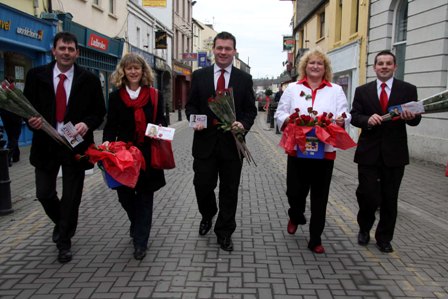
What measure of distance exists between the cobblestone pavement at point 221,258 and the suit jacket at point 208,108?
1.07 metres

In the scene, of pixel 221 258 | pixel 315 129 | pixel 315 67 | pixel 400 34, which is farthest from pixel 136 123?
pixel 400 34

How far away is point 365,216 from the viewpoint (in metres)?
4.58

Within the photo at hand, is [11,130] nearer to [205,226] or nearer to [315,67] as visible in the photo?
[205,226]

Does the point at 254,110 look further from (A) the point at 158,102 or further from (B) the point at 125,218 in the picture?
(B) the point at 125,218

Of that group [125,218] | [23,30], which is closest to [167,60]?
[23,30]

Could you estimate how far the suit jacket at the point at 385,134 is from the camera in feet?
14.1

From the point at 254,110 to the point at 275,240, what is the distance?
145 centimetres

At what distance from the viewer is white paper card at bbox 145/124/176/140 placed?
3926mm

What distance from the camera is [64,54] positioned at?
12.9 feet

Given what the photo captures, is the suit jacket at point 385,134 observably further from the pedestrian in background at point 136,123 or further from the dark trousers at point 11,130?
the dark trousers at point 11,130

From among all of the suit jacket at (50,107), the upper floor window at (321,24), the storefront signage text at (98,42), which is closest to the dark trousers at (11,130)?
the suit jacket at (50,107)

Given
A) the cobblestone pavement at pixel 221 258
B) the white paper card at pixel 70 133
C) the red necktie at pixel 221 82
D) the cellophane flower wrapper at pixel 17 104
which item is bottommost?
the cobblestone pavement at pixel 221 258

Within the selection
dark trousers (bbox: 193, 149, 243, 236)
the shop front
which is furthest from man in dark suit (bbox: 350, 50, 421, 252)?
the shop front

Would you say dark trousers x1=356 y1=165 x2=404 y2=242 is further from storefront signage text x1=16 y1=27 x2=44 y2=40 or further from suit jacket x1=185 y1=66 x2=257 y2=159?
storefront signage text x1=16 y1=27 x2=44 y2=40
